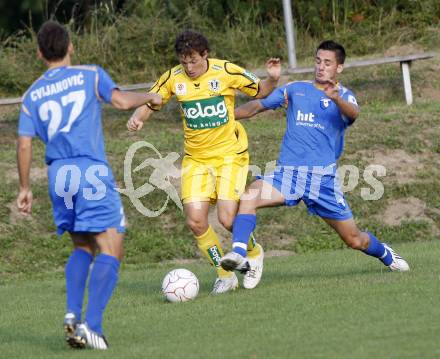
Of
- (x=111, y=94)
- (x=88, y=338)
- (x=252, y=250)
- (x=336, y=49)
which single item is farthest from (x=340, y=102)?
(x=88, y=338)

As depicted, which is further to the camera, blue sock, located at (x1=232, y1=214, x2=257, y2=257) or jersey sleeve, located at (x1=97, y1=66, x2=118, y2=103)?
blue sock, located at (x1=232, y1=214, x2=257, y2=257)

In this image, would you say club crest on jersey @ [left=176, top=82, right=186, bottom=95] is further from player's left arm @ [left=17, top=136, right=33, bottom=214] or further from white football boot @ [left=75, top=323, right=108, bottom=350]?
white football boot @ [left=75, top=323, right=108, bottom=350]

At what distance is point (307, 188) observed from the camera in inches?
370

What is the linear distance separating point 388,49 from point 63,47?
41.6 ft

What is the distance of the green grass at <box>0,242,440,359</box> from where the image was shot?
675 centimetres

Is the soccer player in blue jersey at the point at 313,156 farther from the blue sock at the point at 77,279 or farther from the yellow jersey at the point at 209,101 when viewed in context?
the blue sock at the point at 77,279

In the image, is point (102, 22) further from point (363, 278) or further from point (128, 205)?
point (363, 278)

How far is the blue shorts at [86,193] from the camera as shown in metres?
7.08

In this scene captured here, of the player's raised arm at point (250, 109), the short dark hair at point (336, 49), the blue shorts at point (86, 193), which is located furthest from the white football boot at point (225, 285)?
the blue shorts at point (86, 193)

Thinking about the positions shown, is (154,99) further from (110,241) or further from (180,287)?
(180,287)

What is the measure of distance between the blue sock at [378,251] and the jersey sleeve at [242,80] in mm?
1607

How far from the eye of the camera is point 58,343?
757 cm

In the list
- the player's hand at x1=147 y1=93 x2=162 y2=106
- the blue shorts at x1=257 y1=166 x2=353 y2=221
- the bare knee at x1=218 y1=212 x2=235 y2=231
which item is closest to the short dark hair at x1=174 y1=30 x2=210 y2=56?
the blue shorts at x1=257 y1=166 x2=353 y2=221

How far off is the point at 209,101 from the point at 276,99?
58 cm
